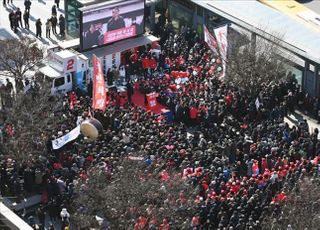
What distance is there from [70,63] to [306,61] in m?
12.2

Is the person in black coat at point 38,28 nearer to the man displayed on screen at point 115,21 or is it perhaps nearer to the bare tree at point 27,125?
the man displayed on screen at point 115,21

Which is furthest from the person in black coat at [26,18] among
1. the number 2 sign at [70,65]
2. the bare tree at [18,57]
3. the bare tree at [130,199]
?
the bare tree at [130,199]

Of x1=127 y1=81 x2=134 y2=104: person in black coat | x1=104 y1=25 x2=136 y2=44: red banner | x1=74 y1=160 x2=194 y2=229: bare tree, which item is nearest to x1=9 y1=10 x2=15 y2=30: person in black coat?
x1=104 y1=25 x2=136 y2=44: red banner

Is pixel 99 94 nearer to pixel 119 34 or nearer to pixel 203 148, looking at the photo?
pixel 203 148

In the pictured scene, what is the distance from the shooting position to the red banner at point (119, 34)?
49.2 meters

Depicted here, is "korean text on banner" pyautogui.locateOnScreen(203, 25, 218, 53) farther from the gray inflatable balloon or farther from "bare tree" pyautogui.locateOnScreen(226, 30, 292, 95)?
the gray inflatable balloon

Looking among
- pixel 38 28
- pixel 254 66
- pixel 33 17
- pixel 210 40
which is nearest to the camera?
pixel 254 66

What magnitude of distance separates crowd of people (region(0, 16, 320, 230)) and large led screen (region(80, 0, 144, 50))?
2369mm

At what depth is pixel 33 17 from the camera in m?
56.5

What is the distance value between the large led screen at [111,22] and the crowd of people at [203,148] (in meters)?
2.37

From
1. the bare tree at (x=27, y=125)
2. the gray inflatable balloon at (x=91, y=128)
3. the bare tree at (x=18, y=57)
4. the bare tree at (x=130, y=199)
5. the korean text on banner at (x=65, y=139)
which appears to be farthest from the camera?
the bare tree at (x=18, y=57)

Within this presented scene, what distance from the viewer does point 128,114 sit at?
138 feet

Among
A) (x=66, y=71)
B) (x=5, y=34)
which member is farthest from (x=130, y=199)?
(x=5, y=34)

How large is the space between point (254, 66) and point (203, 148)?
7.99 meters
